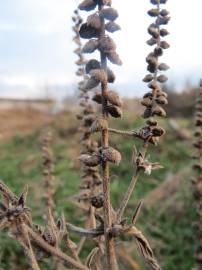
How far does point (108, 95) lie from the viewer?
2168 mm

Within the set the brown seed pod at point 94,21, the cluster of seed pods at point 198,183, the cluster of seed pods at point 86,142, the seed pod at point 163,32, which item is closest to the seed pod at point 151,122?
the seed pod at point 163,32

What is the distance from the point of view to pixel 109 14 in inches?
82.3

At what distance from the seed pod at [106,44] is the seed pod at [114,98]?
0.17m

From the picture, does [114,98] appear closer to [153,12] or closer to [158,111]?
[158,111]

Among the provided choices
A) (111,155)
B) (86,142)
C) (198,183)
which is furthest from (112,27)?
(198,183)

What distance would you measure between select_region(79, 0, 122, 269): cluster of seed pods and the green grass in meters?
0.51

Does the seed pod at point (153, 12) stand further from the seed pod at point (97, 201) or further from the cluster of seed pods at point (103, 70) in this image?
the seed pod at point (97, 201)

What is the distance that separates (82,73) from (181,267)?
14.3ft

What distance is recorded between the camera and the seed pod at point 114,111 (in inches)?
85.5

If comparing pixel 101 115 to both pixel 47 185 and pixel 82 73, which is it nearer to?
pixel 82 73

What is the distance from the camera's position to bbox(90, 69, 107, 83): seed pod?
209 cm

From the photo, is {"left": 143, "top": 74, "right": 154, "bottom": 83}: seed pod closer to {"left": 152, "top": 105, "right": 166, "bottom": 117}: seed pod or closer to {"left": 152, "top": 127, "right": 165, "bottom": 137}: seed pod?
{"left": 152, "top": 105, "right": 166, "bottom": 117}: seed pod

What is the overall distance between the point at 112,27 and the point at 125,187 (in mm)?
10541

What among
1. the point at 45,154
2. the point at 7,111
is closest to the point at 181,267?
the point at 45,154
